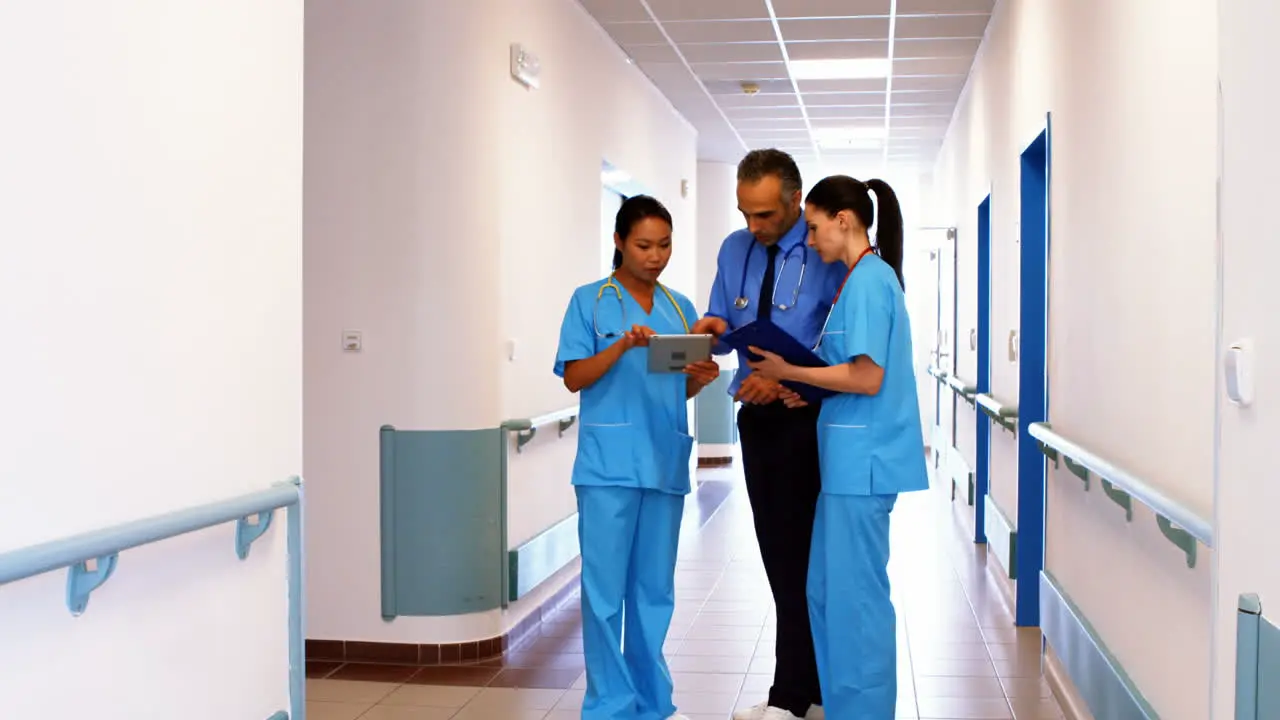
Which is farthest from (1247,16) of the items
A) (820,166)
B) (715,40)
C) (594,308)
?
(820,166)

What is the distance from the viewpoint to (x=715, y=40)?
7.09 meters

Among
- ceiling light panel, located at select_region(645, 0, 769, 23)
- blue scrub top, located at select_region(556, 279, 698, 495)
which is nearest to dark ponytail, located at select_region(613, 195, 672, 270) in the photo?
blue scrub top, located at select_region(556, 279, 698, 495)

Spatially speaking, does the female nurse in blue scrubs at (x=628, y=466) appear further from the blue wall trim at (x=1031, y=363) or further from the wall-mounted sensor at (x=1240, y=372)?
the wall-mounted sensor at (x=1240, y=372)

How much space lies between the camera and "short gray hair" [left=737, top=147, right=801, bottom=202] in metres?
3.52

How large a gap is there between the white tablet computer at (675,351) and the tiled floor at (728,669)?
3.89ft

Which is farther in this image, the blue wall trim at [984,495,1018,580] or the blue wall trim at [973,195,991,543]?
the blue wall trim at [973,195,991,543]

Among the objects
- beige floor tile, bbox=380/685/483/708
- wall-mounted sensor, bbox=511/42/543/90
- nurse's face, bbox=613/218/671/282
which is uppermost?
wall-mounted sensor, bbox=511/42/543/90

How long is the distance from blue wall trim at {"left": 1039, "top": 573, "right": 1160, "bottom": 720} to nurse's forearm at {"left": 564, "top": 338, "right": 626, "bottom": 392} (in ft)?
4.97

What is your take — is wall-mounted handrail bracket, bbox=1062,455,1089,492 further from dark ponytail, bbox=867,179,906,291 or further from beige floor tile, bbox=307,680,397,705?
beige floor tile, bbox=307,680,397,705

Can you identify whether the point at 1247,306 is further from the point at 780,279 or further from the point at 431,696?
the point at 431,696

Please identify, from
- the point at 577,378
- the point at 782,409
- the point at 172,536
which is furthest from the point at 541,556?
the point at 172,536

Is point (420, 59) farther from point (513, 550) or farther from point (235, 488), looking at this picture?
point (235, 488)

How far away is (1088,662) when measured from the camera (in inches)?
134

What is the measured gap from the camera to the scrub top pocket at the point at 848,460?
3.21 m
